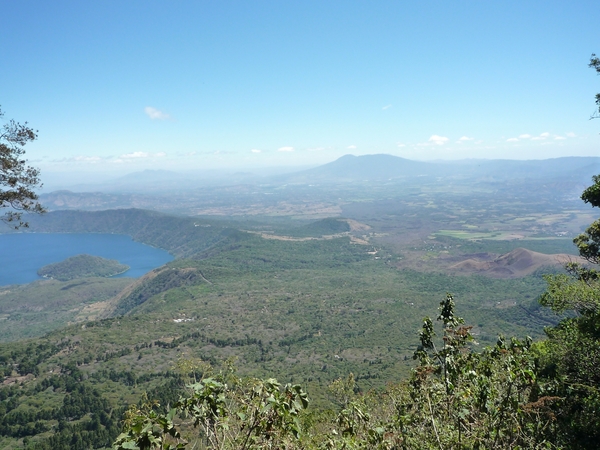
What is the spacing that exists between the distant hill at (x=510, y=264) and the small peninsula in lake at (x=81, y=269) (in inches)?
4399

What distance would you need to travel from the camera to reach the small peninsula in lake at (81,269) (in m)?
117

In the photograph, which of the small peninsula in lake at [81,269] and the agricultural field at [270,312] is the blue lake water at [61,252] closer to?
the small peninsula in lake at [81,269]

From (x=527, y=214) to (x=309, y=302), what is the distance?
143 meters

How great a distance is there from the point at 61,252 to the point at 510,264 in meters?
173

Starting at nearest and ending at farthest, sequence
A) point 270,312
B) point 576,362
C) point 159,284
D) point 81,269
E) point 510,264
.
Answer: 1. point 576,362
2. point 270,312
3. point 510,264
4. point 159,284
5. point 81,269

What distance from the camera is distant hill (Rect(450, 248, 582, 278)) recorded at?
8069 centimetres

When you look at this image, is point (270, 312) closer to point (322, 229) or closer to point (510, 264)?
point (510, 264)

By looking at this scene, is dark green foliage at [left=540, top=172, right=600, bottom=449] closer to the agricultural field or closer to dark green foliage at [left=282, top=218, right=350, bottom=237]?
the agricultural field

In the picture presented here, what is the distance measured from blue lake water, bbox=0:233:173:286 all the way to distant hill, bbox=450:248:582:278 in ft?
341

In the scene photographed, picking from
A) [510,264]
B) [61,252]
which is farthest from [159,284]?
[61,252]

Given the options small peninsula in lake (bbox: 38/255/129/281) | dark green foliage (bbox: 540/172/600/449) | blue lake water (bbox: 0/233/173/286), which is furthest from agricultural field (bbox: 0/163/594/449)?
blue lake water (bbox: 0/233/173/286)

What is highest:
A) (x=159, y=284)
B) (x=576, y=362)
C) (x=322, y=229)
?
(x=576, y=362)

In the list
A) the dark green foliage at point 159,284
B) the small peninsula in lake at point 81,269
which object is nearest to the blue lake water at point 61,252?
the small peninsula in lake at point 81,269

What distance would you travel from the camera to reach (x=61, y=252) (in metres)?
154
